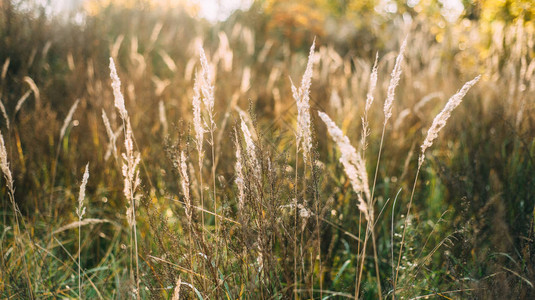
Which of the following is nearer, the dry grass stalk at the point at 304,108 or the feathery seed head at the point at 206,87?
the dry grass stalk at the point at 304,108

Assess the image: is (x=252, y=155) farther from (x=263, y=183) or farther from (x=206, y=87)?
(x=206, y=87)

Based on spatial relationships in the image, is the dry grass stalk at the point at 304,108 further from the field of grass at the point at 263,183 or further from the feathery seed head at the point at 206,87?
the feathery seed head at the point at 206,87

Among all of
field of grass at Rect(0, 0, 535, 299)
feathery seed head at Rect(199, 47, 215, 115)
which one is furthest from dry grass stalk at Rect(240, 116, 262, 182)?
feathery seed head at Rect(199, 47, 215, 115)

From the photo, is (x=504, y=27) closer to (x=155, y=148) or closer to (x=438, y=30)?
(x=438, y=30)

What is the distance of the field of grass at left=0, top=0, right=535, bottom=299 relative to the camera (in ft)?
3.67

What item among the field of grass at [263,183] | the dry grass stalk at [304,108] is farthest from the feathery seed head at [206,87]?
the dry grass stalk at [304,108]

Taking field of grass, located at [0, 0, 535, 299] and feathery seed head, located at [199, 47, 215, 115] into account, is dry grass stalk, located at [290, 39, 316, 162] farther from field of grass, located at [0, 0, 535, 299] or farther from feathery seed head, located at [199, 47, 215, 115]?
feathery seed head, located at [199, 47, 215, 115]

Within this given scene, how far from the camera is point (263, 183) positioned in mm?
1160

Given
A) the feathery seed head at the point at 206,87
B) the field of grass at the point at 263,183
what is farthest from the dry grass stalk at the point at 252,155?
the feathery seed head at the point at 206,87

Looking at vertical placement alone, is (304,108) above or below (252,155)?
above

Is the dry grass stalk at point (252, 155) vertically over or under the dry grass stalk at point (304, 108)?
under

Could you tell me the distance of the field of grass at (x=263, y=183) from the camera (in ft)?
3.67

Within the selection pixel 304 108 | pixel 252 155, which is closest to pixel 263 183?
pixel 252 155

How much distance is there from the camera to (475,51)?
3.89 metres
